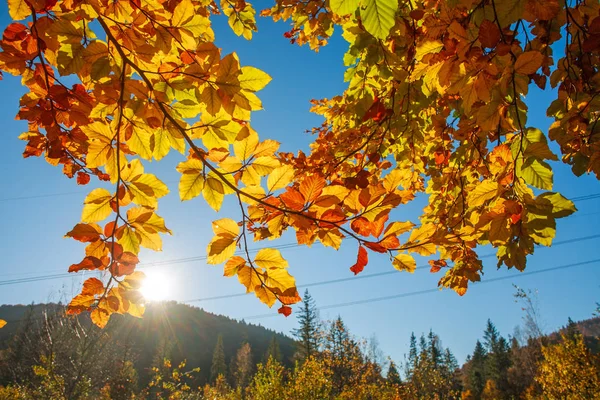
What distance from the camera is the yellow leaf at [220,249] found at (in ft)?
2.83

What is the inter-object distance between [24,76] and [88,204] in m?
0.52

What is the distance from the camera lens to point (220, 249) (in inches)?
34.3

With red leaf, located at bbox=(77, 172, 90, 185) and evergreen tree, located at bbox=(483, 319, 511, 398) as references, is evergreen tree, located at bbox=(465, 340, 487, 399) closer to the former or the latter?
evergreen tree, located at bbox=(483, 319, 511, 398)

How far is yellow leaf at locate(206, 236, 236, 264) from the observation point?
863 millimetres

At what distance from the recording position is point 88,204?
38.5 inches

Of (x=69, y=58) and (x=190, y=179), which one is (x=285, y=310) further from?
(x=69, y=58)

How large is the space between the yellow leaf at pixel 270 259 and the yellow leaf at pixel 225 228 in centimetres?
10

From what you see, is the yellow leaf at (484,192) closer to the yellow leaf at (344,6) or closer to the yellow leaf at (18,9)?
the yellow leaf at (344,6)

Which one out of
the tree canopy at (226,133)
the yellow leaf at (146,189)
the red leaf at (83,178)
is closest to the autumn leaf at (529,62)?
the tree canopy at (226,133)

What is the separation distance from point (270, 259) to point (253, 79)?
0.50 metres

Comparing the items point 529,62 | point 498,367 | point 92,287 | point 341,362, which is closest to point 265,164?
point 92,287

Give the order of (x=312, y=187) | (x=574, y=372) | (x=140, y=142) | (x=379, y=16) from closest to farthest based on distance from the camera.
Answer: (x=379, y=16)
(x=312, y=187)
(x=140, y=142)
(x=574, y=372)

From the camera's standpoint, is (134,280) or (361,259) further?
(134,280)

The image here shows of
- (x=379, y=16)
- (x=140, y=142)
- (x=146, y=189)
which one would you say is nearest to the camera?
(x=379, y=16)
